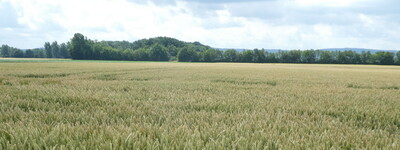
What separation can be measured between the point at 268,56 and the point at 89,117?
121m

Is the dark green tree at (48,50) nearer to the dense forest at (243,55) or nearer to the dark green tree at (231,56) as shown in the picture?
the dense forest at (243,55)

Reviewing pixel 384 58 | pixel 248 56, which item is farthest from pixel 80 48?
pixel 384 58

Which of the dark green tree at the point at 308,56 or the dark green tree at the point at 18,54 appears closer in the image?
the dark green tree at the point at 308,56

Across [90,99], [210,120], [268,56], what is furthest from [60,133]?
[268,56]

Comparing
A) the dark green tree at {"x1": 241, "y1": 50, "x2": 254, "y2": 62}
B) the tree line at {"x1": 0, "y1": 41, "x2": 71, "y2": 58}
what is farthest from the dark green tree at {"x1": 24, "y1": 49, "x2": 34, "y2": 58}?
the dark green tree at {"x1": 241, "y1": 50, "x2": 254, "y2": 62}

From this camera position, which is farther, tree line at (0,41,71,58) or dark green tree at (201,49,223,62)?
tree line at (0,41,71,58)

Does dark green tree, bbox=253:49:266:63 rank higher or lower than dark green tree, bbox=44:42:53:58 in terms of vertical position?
lower

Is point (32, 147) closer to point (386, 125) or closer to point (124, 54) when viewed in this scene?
point (386, 125)

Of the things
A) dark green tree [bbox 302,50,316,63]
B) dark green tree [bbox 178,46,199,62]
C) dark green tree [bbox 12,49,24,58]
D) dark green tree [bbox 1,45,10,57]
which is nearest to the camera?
dark green tree [bbox 302,50,316,63]

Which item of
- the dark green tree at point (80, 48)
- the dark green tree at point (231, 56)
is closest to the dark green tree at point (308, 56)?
the dark green tree at point (231, 56)

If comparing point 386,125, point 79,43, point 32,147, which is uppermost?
point 79,43

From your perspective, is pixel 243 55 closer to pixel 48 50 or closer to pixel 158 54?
pixel 158 54

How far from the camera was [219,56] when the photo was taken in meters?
129

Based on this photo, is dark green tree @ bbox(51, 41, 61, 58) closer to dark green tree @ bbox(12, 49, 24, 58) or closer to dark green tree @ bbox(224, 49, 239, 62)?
dark green tree @ bbox(12, 49, 24, 58)
